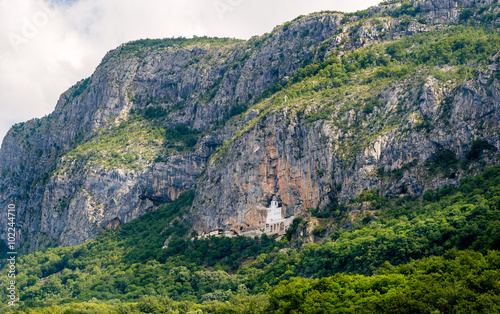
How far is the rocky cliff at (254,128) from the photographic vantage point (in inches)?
3900

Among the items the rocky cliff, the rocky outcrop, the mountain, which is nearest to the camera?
the mountain

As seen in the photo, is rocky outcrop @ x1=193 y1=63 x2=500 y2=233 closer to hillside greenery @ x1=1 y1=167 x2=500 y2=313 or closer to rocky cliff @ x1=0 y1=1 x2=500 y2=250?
rocky cliff @ x1=0 y1=1 x2=500 y2=250

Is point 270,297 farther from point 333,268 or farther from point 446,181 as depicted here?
point 446,181

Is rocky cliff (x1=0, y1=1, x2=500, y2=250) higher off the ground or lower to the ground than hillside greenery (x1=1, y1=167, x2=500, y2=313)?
higher

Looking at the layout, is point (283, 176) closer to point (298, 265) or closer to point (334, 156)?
point (334, 156)

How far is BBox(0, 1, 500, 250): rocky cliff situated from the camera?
325 ft

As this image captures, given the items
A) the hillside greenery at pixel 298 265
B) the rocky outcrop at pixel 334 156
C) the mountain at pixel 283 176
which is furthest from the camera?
the rocky outcrop at pixel 334 156

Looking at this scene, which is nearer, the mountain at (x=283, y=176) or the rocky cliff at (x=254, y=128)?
the mountain at (x=283, y=176)

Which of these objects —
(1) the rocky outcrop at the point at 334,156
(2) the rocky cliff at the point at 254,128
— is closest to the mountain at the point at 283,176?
(1) the rocky outcrop at the point at 334,156

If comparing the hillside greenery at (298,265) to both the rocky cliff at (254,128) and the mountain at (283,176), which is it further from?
the rocky cliff at (254,128)

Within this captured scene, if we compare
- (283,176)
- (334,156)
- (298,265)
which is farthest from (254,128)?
(298,265)

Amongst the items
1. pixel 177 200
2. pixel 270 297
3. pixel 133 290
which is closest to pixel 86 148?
pixel 177 200

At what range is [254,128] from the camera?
12144 centimetres

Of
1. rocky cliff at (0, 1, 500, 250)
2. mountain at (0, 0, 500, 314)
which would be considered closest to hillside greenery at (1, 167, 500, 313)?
mountain at (0, 0, 500, 314)
